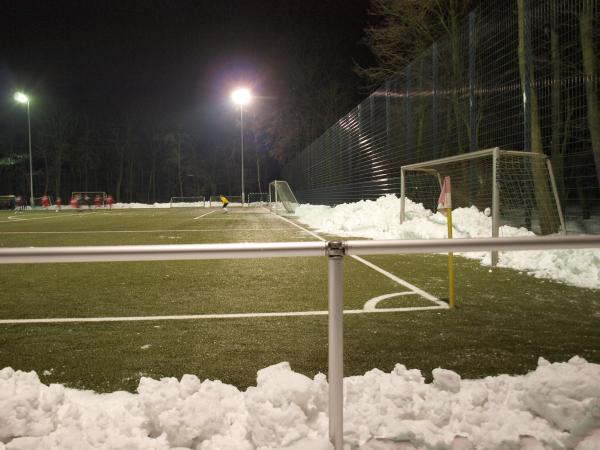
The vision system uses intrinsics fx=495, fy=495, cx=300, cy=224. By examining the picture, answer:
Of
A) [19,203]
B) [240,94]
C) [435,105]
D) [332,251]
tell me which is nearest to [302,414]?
[332,251]

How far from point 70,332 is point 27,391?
2047 mm

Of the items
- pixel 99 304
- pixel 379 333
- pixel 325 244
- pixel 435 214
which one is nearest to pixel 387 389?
pixel 325 244

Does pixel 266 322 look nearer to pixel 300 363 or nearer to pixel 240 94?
pixel 300 363

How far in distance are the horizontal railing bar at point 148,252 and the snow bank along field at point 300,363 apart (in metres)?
0.88

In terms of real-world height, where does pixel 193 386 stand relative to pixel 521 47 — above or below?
below

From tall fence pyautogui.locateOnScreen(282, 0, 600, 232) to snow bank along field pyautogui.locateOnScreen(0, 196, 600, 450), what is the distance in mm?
4060

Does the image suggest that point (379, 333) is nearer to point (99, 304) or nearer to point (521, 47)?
point (99, 304)

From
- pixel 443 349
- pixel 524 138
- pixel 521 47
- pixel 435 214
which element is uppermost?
pixel 521 47

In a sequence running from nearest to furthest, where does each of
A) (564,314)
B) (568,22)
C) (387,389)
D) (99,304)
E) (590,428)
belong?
(590,428) → (387,389) → (564,314) → (99,304) → (568,22)

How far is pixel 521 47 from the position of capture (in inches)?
404

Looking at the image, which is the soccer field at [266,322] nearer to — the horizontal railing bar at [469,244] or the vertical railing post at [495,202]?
the vertical railing post at [495,202]

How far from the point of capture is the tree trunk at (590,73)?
924 cm

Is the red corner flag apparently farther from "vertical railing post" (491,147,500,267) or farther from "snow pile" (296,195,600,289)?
"vertical railing post" (491,147,500,267)

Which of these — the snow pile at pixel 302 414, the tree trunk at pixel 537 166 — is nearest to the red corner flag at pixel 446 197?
the snow pile at pixel 302 414
